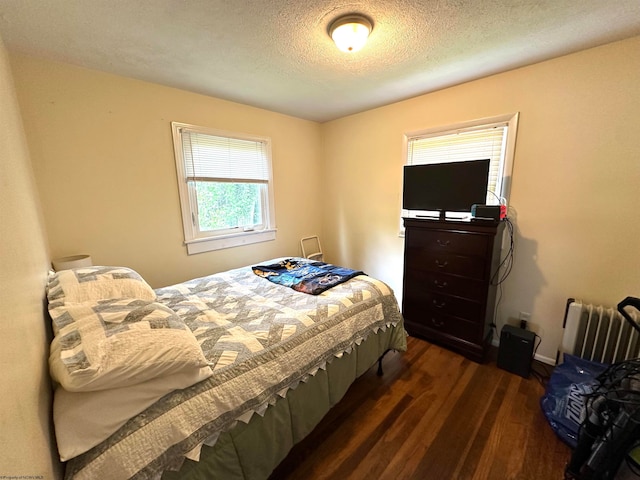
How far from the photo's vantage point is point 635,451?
101 cm

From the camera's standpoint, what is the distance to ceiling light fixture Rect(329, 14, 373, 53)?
1437 mm

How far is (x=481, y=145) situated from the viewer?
236cm

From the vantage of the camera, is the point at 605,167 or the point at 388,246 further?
the point at 388,246

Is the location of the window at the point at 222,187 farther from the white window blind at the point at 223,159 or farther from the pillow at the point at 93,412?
the pillow at the point at 93,412

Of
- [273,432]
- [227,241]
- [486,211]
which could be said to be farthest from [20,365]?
[486,211]

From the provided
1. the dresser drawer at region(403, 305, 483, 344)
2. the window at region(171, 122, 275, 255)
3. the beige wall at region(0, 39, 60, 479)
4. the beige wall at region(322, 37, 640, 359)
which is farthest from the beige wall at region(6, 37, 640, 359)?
the beige wall at region(0, 39, 60, 479)

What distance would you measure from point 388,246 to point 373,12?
2.23 metres

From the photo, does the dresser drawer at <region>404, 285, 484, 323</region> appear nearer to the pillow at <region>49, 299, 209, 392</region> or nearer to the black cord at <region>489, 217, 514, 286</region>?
the black cord at <region>489, 217, 514, 286</region>

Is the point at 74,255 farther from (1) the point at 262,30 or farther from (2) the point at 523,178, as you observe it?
(2) the point at 523,178

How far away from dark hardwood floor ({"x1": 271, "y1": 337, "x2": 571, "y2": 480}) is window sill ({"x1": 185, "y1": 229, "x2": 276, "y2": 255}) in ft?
6.26

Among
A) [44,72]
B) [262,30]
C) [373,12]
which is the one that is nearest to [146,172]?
[44,72]

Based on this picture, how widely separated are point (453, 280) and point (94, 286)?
8.12 feet

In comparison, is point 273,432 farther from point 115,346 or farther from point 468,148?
point 468,148

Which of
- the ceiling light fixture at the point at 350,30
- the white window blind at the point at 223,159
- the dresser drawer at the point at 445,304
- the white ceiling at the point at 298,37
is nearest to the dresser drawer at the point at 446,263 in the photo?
the dresser drawer at the point at 445,304
